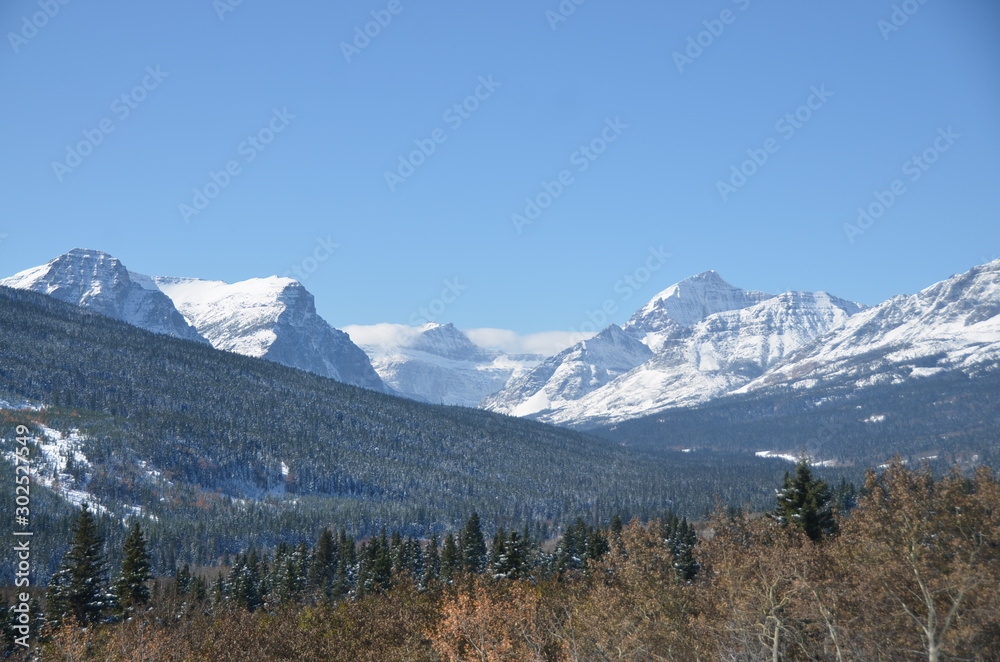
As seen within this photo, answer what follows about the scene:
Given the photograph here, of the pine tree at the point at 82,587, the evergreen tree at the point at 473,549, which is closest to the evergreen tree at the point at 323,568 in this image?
the evergreen tree at the point at 473,549

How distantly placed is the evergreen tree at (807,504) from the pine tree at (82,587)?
2565 inches

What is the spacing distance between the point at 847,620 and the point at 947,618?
6.17 metres

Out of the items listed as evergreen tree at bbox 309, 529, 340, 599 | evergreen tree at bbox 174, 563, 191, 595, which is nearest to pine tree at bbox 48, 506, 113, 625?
evergreen tree at bbox 174, 563, 191, 595

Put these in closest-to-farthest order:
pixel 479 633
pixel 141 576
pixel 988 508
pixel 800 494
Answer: pixel 988 508 < pixel 479 633 < pixel 800 494 < pixel 141 576

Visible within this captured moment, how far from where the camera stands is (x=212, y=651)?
175 feet

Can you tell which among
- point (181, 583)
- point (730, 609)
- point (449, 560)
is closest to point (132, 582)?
point (181, 583)

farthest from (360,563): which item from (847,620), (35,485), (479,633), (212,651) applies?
(35,485)

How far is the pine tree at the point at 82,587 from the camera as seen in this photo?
7094cm

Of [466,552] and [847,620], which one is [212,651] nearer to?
[847,620]

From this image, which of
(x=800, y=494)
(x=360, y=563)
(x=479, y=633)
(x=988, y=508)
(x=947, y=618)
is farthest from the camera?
(x=360, y=563)

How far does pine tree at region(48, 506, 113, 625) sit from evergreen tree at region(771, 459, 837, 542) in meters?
65.2

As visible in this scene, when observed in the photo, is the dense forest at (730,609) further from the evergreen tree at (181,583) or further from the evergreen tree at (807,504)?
the evergreen tree at (181,583)

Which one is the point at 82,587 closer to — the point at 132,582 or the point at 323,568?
the point at 132,582

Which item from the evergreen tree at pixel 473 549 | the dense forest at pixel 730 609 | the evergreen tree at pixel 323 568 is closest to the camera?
the dense forest at pixel 730 609
